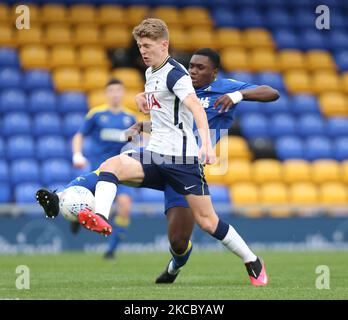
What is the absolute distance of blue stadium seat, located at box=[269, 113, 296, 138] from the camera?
17.3m

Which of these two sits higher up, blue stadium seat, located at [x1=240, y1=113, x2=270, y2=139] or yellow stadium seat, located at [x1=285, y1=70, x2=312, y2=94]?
yellow stadium seat, located at [x1=285, y1=70, x2=312, y2=94]

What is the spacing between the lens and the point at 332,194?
1622 cm

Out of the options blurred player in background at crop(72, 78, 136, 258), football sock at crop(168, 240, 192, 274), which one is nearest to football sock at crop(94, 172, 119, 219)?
football sock at crop(168, 240, 192, 274)

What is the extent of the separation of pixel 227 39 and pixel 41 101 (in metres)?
4.71

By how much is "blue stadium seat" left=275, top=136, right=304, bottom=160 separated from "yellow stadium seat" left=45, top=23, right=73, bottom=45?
452 centimetres

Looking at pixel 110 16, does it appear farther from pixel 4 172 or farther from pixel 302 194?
pixel 302 194

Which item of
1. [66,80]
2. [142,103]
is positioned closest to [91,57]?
[66,80]

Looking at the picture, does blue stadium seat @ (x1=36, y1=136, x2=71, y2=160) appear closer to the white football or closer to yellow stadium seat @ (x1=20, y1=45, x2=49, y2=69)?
yellow stadium seat @ (x1=20, y1=45, x2=49, y2=69)

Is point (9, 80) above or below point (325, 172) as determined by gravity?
above

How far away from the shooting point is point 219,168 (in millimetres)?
15711

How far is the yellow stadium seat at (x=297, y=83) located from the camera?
18406 mm

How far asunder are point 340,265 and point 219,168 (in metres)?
5.53
